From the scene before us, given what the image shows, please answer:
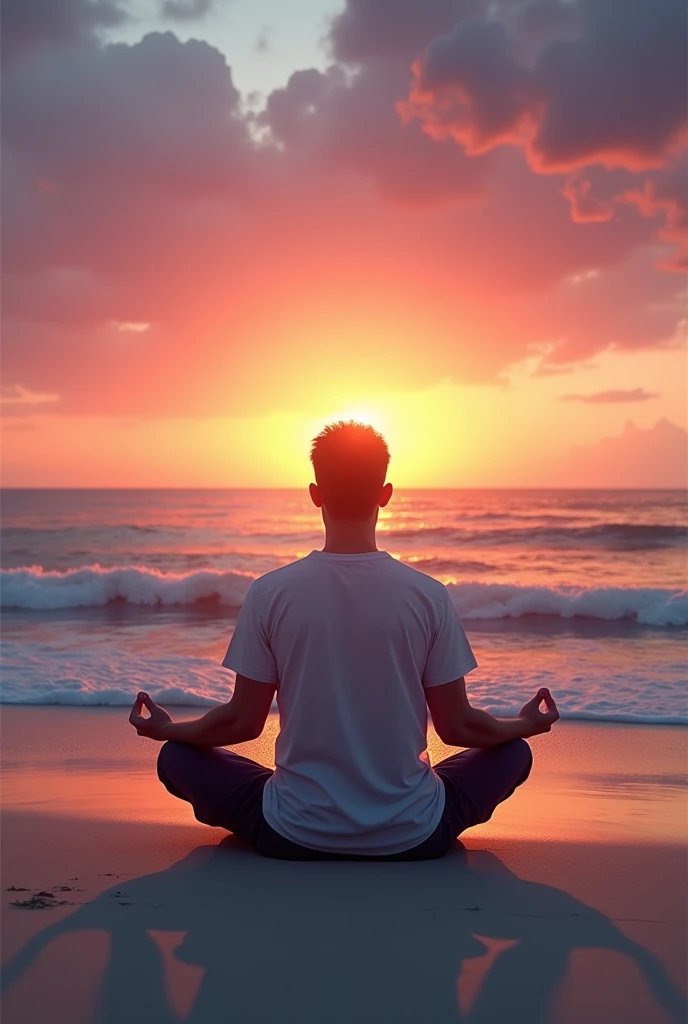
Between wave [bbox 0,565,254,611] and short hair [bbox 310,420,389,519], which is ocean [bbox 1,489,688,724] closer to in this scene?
wave [bbox 0,565,254,611]

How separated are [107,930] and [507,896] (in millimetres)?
1324

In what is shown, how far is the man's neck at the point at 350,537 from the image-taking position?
3002 millimetres

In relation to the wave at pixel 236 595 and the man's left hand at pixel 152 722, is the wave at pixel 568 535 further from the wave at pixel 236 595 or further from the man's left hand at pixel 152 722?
the man's left hand at pixel 152 722

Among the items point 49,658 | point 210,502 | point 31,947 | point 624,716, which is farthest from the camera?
point 210,502

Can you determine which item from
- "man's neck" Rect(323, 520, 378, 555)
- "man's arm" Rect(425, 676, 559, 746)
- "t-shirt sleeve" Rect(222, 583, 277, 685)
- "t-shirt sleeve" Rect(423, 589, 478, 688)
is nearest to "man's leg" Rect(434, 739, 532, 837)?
"man's arm" Rect(425, 676, 559, 746)

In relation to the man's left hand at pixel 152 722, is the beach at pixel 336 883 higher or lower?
lower

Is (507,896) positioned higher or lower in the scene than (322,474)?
lower

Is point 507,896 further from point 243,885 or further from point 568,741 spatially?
point 568,741

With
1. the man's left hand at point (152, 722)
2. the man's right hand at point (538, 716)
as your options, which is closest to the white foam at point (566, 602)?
the man's right hand at point (538, 716)

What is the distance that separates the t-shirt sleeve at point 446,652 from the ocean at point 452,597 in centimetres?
372

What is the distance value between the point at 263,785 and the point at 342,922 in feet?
2.23

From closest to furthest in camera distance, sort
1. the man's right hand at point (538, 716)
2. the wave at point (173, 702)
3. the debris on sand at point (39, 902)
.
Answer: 1. the debris on sand at point (39, 902)
2. the man's right hand at point (538, 716)
3. the wave at point (173, 702)

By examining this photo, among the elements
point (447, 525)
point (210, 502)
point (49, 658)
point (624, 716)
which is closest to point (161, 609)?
point (49, 658)

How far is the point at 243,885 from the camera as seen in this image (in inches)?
121
